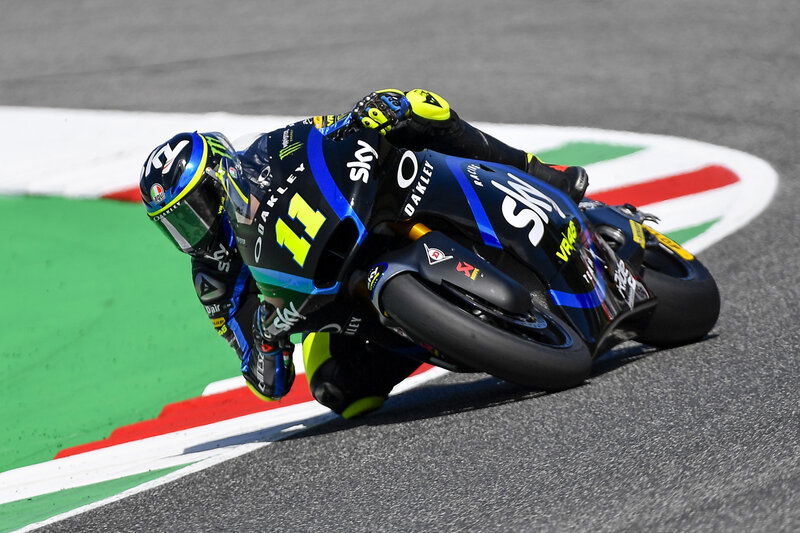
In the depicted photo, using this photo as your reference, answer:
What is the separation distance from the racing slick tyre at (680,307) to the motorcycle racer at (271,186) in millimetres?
550

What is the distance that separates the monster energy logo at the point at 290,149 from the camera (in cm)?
445

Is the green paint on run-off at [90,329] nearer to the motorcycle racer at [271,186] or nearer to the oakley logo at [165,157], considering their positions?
the motorcycle racer at [271,186]

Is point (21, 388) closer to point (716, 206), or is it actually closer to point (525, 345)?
point (525, 345)

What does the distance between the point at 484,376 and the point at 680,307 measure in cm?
96

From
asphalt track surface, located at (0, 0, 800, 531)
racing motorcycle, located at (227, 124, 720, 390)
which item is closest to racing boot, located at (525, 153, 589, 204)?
racing motorcycle, located at (227, 124, 720, 390)

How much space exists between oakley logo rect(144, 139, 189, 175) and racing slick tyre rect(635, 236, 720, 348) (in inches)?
82.2

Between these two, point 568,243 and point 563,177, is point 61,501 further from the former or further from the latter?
→ point 563,177

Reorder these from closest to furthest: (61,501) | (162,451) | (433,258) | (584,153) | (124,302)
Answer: (433,258), (61,501), (162,451), (124,302), (584,153)

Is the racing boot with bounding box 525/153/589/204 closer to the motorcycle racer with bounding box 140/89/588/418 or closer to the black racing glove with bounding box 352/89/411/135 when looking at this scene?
the motorcycle racer with bounding box 140/89/588/418

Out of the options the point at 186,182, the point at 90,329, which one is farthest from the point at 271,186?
the point at 90,329

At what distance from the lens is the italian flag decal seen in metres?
5.45

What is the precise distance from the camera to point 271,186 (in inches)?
172

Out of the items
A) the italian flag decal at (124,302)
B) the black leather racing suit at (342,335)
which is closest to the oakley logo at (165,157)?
the italian flag decal at (124,302)

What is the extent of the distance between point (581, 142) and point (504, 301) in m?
5.04
